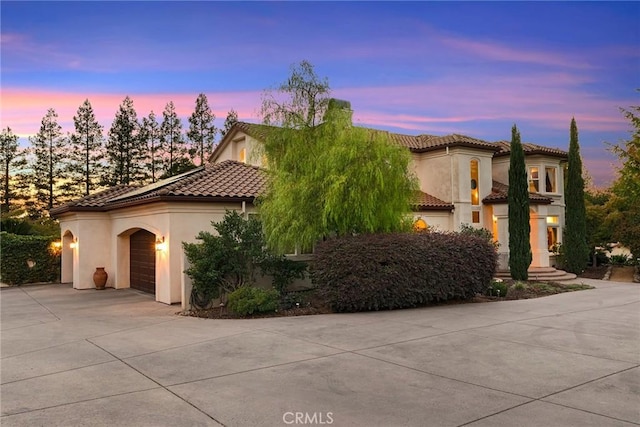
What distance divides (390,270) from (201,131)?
33.6m

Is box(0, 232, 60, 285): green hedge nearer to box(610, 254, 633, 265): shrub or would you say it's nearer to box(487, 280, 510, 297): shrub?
box(487, 280, 510, 297): shrub

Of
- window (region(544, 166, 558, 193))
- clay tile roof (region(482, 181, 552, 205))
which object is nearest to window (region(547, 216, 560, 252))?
window (region(544, 166, 558, 193))

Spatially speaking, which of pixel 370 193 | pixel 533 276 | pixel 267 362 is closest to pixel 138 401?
pixel 267 362

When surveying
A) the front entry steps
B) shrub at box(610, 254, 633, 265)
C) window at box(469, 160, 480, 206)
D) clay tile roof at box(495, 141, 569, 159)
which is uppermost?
clay tile roof at box(495, 141, 569, 159)

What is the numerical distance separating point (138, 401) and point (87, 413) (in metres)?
0.52

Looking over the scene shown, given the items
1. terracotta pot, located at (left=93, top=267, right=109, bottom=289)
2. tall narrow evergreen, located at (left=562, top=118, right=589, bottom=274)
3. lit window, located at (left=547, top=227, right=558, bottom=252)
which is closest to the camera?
terracotta pot, located at (left=93, top=267, right=109, bottom=289)

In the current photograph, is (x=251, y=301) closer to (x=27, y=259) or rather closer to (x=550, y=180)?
(x=27, y=259)

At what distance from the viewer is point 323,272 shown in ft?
37.3

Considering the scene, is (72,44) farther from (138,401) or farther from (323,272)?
(138,401)

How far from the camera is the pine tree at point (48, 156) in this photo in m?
38.0

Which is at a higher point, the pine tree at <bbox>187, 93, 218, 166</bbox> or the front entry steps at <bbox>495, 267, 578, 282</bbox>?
the pine tree at <bbox>187, 93, 218, 166</bbox>

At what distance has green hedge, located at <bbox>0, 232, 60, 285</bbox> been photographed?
63.8 feet

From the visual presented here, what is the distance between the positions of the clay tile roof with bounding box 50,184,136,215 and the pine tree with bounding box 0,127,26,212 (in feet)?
76.4

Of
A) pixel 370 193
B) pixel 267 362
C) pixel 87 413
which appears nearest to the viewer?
pixel 87 413
